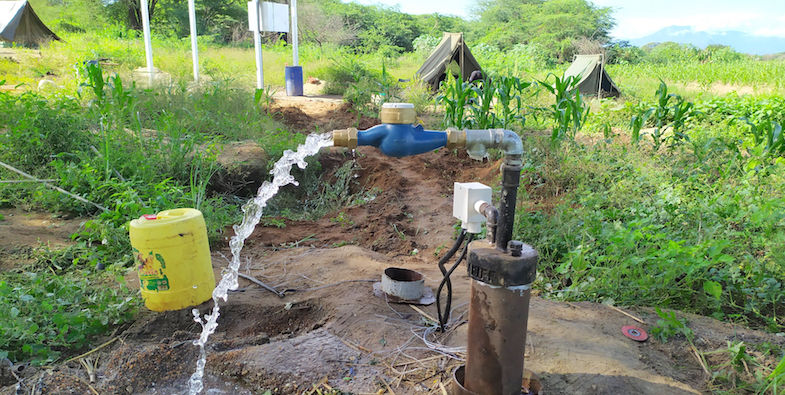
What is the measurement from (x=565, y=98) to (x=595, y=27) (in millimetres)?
24596

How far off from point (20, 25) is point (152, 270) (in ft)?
59.8

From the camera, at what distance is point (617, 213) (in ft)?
10.3

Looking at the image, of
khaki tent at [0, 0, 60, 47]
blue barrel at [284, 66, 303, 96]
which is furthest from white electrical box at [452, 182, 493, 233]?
khaki tent at [0, 0, 60, 47]

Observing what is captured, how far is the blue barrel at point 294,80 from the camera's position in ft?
32.1

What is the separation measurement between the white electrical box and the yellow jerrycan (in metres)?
1.35

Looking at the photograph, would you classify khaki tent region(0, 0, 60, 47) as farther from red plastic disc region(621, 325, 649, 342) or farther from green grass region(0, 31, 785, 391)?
red plastic disc region(621, 325, 649, 342)

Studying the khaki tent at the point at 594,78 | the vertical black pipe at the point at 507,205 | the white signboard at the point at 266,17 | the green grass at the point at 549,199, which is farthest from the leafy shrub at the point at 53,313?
the khaki tent at the point at 594,78

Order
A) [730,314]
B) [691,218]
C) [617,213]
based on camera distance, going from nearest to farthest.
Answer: [730,314], [691,218], [617,213]

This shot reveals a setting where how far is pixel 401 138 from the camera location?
5.06 feet

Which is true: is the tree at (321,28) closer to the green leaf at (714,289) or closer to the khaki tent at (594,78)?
the khaki tent at (594,78)

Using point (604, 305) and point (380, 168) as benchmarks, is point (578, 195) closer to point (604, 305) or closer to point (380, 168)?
point (604, 305)

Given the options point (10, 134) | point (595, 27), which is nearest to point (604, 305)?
point (10, 134)

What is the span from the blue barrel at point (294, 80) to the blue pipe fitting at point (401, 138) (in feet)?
28.8

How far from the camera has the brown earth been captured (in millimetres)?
1674
